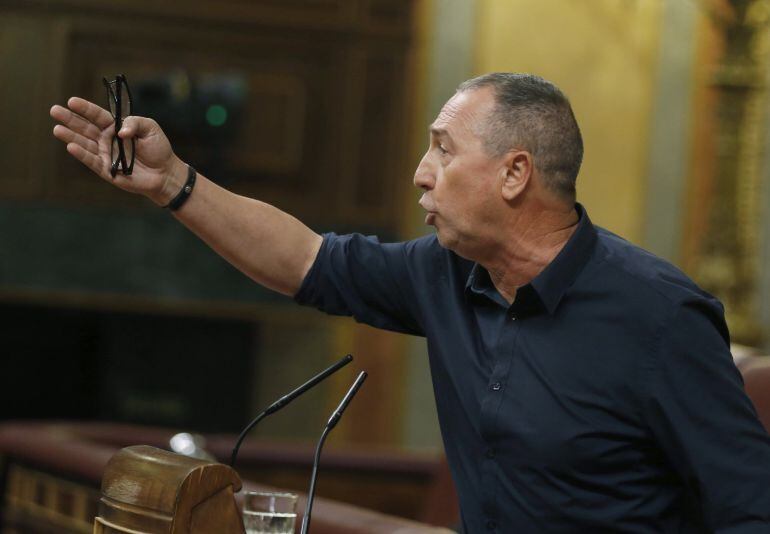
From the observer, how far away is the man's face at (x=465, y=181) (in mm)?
1847

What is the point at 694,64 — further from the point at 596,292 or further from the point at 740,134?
the point at 596,292

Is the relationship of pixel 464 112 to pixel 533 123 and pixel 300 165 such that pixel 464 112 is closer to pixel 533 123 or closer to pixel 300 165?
pixel 533 123

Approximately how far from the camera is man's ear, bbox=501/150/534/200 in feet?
6.07

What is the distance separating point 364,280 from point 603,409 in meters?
0.46

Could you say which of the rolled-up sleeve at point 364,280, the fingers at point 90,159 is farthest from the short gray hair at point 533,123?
the fingers at point 90,159

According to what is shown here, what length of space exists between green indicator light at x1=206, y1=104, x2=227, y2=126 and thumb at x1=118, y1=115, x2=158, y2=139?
4587mm

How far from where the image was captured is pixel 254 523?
1854mm

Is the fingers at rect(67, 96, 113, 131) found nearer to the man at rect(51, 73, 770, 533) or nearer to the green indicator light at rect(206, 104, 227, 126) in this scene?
the man at rect(51, 73, 770, 533)

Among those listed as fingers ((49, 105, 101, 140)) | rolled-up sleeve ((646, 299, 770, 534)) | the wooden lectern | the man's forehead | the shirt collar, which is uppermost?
the man's forehead

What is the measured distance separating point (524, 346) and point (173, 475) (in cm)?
51

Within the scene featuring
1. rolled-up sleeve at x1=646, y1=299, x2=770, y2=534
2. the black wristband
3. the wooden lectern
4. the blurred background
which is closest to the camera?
the wooden lectern

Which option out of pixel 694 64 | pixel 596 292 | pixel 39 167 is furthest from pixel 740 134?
pixel 596 292

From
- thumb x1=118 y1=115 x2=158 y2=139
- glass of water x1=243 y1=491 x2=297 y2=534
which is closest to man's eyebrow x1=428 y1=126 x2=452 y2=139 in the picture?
thumb x1=118 y1=115 x2=158 y2=139

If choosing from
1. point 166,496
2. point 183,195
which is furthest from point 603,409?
point 183,195
